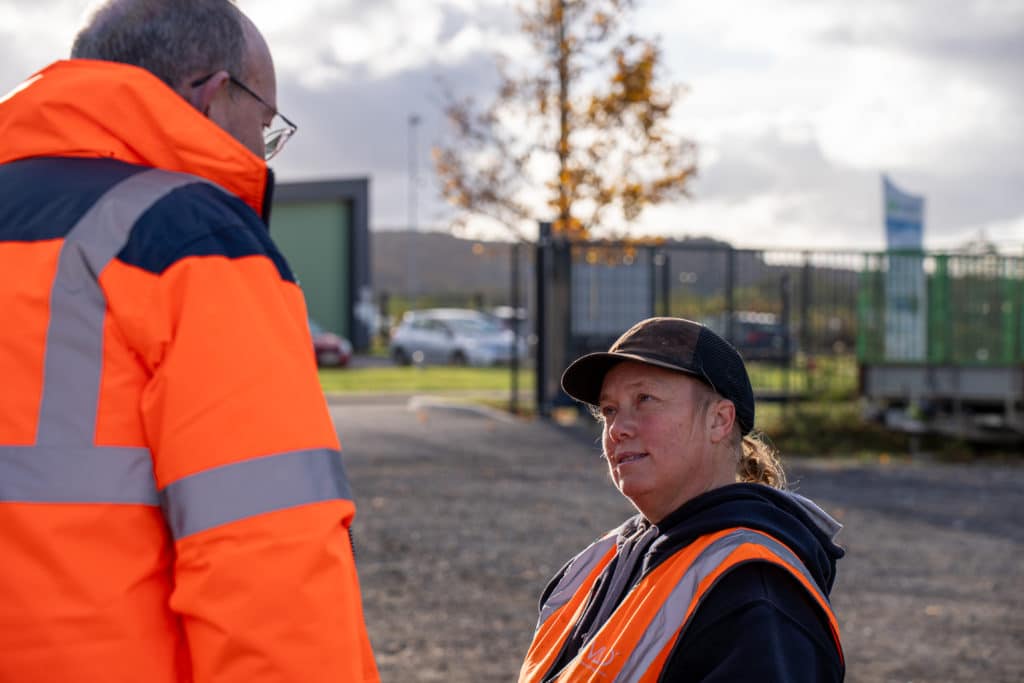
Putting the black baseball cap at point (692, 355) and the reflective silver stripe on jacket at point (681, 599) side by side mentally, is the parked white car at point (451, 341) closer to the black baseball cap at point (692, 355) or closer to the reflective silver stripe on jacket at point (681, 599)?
the black baseball cap at point (692, 355)

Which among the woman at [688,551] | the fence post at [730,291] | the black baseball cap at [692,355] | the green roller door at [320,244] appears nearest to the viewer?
the woman at [688,551]

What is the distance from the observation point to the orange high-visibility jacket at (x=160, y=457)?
69.1 inches

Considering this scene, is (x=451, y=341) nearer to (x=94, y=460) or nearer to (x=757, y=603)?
(x=757, y=603)

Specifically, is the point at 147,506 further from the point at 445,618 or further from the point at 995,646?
the point at 995,646

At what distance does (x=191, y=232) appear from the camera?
6.06 feet

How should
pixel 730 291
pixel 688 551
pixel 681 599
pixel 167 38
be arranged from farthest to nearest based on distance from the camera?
1. pixel 730 291
2. pixel 688 551
3. pixel 681 599
4. pixel 167 38

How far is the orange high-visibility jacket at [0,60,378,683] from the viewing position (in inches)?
69.1

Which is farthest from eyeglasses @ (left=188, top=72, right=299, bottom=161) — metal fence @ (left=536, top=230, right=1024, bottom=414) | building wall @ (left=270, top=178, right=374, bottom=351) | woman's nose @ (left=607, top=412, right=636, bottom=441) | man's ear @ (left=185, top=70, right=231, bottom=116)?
building wall @ (left=270, top=178, right=374, bottom=351)

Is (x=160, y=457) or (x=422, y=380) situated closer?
(x=160, y=457)

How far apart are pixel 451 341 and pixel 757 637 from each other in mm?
31723

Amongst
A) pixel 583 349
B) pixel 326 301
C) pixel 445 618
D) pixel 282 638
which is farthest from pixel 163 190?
pixel 326 301

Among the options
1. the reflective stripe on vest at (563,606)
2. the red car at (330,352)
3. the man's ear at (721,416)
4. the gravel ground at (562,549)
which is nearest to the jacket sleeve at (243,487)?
the reflective stripe on vest at (563,606)

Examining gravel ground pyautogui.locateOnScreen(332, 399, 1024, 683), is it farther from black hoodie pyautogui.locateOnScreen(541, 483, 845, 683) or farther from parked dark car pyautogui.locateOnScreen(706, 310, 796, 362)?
black hoodie pyautogui.locateOnScreen(541, 483, 845, 683)

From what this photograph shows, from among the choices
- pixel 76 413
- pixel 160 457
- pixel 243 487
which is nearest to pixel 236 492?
pixel 243 487
